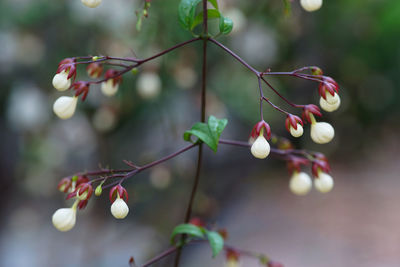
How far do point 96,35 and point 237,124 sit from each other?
4.05 ft

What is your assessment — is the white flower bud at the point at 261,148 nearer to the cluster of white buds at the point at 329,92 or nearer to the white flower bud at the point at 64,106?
the cluster of white buds at the point at 329,92

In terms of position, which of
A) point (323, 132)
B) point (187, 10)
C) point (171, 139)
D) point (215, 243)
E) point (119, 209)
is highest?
point (187, 10)

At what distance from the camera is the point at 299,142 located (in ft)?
11.9

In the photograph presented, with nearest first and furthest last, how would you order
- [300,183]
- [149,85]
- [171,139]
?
1. [300,183]
2. [149,85]
3. [171,139]

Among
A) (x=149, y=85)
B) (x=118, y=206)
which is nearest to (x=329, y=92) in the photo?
(x=118, y=206)

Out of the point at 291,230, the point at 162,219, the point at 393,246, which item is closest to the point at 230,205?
the point at 291,230

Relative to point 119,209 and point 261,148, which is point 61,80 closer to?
point 119,209

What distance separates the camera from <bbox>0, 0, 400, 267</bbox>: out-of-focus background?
1.89m

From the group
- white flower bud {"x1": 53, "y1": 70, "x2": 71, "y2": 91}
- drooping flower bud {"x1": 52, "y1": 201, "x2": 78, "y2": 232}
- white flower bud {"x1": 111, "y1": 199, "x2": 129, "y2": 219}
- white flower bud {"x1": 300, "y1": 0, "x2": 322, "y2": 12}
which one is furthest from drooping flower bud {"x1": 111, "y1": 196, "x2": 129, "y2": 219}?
white flower bud {"x1": 300, "y1": 0, "x2": 322, "y2": 12}

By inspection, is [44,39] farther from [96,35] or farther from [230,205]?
[230,205]

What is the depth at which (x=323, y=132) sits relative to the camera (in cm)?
73

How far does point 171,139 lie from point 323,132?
140cm

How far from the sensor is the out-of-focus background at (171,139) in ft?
6.19

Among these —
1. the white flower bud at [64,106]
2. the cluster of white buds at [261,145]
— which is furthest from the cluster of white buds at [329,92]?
the white flower bud at [64,106]
